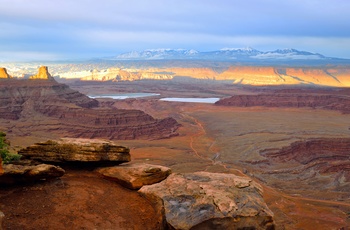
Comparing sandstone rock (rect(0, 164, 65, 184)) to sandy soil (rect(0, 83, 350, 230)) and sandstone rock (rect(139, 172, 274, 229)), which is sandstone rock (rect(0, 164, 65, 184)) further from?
sandstone rock (rect(139, 172, 274, 229))

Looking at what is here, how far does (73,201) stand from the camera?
14.3 m

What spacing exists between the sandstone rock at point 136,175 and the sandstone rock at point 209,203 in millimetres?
1011

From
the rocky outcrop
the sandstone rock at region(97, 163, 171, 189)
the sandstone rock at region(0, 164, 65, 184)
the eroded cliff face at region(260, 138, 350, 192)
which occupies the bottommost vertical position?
the eroded cliff face at region(260, 138, 350, 192)

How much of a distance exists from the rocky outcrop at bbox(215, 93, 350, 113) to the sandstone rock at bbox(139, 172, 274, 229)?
103034 millimetres

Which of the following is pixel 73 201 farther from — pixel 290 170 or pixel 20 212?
pixel 290 170

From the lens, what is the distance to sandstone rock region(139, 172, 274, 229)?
39.6ft

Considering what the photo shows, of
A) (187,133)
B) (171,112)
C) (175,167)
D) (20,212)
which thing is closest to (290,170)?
(175,167)

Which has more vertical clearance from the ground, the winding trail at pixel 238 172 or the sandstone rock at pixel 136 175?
the sandstone rock at pixel 136 175

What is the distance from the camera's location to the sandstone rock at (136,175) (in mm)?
15891

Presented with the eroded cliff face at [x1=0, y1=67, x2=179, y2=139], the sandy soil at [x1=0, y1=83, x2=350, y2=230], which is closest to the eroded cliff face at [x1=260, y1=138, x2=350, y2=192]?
the sandy soil at [x1=0, y1=83, x2=350, y2=230]

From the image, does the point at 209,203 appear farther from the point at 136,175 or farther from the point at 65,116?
the point at 65,116

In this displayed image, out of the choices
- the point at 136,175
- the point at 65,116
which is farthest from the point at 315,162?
the point at 65,116

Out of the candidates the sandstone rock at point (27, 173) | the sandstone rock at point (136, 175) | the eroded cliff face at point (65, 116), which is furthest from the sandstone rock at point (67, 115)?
the sandstone rock at point (27, 173)

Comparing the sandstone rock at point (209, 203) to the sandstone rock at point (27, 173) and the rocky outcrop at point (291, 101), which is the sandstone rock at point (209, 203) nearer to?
the sandstone rock at point (27, 173)
